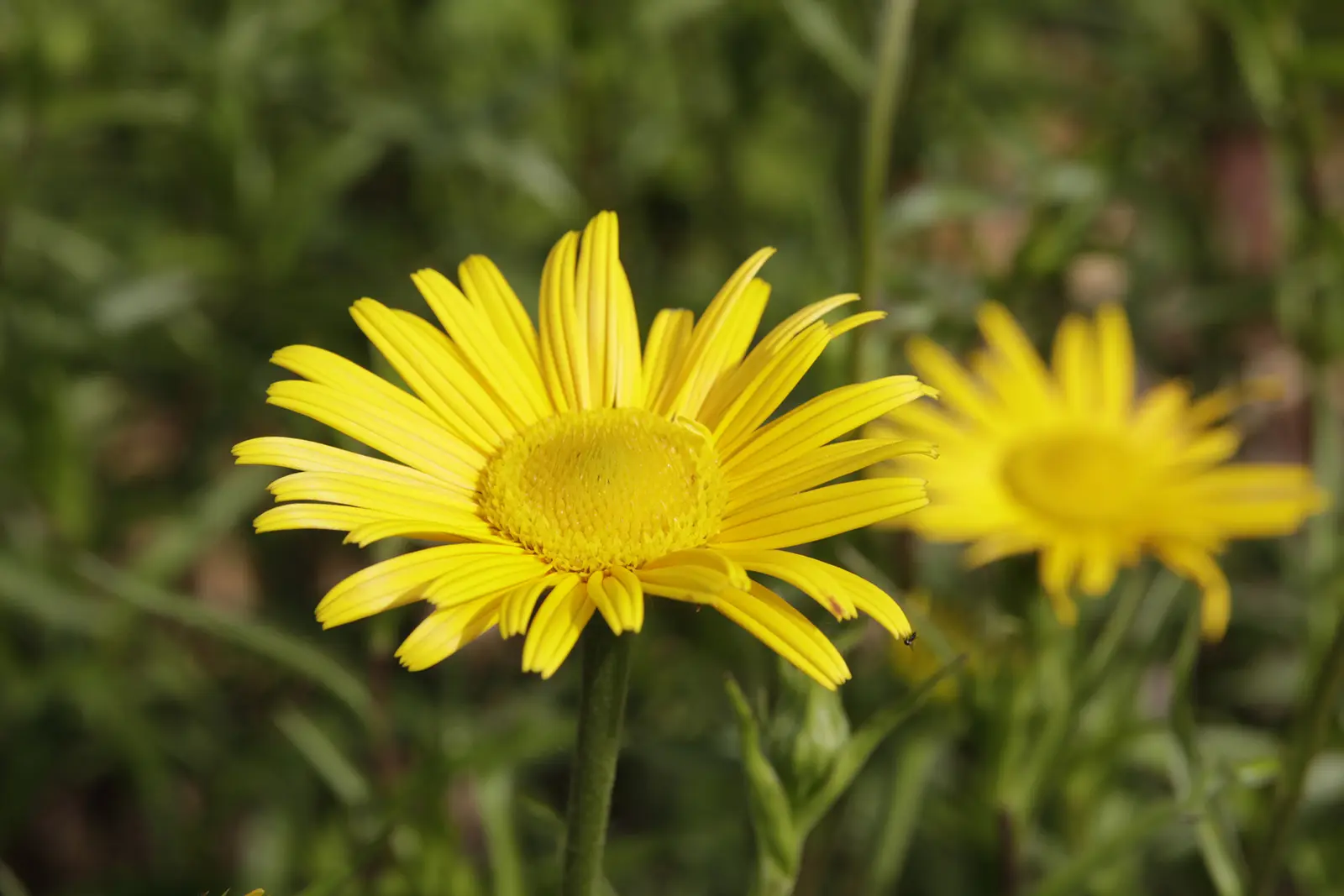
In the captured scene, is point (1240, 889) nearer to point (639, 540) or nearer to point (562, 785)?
point (639, 540)

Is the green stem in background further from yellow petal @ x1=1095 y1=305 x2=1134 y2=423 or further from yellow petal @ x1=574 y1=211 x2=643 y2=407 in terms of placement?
yellow petal @ x1=1095 y1=305 x2=1134 y2=423

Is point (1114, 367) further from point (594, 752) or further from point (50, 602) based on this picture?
point (50, 602)

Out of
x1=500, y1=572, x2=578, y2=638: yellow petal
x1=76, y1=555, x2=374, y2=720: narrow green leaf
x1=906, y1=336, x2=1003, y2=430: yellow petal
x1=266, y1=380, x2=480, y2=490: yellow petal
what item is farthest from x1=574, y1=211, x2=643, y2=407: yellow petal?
x1=906, y1=336, x2=1003, y2=430: yellow petal

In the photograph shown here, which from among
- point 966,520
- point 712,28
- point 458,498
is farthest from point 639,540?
point 712,28

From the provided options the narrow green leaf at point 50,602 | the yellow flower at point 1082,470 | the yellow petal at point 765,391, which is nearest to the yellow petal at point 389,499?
the yellow petal at point 765,391

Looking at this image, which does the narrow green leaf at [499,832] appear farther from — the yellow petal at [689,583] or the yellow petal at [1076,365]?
the yellow petal at [1076,365]

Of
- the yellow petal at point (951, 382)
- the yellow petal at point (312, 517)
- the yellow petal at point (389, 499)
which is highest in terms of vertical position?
the yellow petal at point (951, 382)

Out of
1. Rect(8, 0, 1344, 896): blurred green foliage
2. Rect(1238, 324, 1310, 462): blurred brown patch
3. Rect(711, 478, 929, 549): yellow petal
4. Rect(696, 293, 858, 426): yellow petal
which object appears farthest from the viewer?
Rect(1238, 324, 1310, 462): blurred brown patch

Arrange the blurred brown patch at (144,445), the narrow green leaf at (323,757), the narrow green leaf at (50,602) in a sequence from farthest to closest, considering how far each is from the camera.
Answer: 1. the blurred brown patch at (144,445)
2. the narrow green leaf at (50,602)
3. the narrow green leaf at (323,757)
